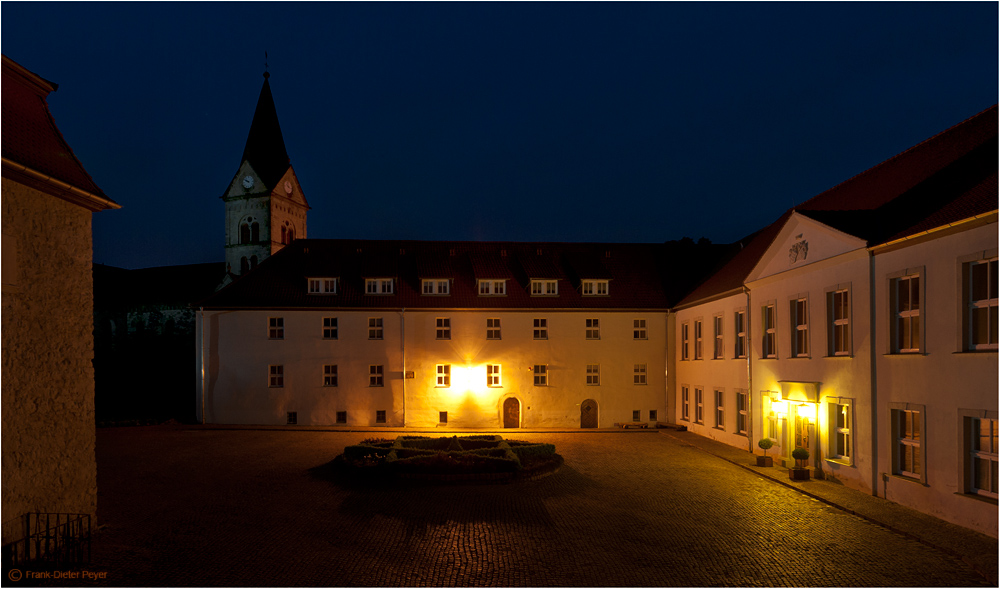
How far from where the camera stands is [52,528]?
470 inches

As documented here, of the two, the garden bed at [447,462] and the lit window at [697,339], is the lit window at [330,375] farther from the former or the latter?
the lit window at [697,339]

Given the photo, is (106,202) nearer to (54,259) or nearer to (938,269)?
(54,259)

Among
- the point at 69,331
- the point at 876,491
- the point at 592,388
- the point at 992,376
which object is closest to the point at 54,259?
the point at 69,331

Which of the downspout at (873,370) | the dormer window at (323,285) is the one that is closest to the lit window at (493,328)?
the dormer window at (323,285)

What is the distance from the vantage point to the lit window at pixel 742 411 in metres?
27.0

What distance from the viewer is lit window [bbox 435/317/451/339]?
36.8 m

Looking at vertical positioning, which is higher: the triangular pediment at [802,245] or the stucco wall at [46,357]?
the triangular pediment at [802,245]

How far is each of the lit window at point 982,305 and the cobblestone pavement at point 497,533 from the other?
13.6 ft

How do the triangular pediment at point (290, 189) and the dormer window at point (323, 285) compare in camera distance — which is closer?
the dormer window at point (323, 285)

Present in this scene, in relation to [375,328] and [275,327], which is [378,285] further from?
[275,327]

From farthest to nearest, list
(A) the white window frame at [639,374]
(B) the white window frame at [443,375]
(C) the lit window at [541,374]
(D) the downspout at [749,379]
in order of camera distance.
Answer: (A) the white window frame at [639,374] → (C) the lit window at [541,374] → (B) the white window frame at [443,375] → (D) the downspout at [749,379]

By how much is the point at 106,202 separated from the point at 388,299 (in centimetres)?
2370

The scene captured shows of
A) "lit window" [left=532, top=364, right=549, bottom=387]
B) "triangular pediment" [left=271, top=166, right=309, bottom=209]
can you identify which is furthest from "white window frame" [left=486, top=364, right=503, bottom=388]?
"triangular pediment" [left=271, top=166, right=309, bottom=209]

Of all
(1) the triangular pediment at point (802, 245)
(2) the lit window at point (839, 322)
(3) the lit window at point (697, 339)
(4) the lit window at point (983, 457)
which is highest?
(1) the triangular pediment at point (802, 245)
